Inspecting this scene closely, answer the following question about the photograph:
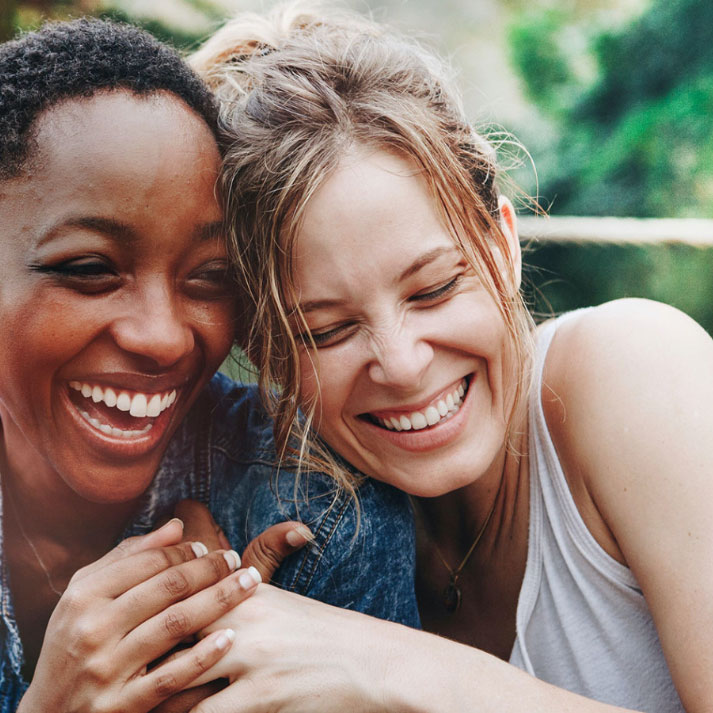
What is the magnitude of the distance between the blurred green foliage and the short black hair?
2.36m

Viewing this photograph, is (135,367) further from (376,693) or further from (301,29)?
(301,29)

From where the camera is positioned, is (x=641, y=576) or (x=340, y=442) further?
(x=340, y=442)

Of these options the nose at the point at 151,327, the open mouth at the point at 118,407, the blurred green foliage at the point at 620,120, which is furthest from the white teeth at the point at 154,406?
the blurred green foliage at the point at 620,120

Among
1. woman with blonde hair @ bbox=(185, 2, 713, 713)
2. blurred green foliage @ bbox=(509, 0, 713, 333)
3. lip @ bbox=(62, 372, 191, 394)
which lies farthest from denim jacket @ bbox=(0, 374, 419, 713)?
blurred green foliage @ bbox=(509, 0, 713, 333)

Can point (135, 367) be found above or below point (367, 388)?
above

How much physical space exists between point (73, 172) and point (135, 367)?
1.24ft

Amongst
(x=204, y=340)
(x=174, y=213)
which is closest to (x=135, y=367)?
(x=204, y=340)

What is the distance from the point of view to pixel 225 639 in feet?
4.64

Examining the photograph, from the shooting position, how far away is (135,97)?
59.9 inches

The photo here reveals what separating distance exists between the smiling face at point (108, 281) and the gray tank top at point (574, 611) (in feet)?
2.49

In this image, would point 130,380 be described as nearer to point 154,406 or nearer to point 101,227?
point 154,406

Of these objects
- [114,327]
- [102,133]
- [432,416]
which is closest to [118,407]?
[114,327]

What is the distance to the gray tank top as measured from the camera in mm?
1651

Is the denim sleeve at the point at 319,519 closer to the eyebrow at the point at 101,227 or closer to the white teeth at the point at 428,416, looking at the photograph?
the white teeth at the point at 428,416
